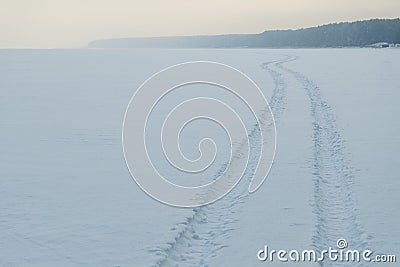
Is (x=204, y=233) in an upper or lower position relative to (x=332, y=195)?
upper

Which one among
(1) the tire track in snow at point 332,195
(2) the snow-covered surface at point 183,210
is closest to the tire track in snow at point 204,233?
(2) the snow-covered surface at point 183,210

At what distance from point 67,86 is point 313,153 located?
15.3 meters

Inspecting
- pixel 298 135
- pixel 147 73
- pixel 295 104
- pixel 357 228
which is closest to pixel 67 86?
pixel 147 73

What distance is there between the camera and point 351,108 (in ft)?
49.2

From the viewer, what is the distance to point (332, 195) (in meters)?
6.49

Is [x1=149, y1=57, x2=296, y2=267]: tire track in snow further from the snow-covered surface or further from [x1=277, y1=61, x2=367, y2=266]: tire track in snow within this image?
[x1=277, y1=61, x2=367, y2=266]: tire track in snow

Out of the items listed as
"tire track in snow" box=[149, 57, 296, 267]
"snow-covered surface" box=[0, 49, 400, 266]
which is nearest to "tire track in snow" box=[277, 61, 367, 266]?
"snow-covered surface" box=[0, 49, 400, 266]

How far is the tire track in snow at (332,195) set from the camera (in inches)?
203

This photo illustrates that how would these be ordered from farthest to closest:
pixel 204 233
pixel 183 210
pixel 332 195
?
pixel 332 195
pixel 183 210
pixel 204 233

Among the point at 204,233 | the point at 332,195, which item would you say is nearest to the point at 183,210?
the point at 204,233

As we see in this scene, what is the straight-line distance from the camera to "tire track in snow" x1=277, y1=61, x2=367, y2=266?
16.9ft

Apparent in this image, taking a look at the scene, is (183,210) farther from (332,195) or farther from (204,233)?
(332,195)

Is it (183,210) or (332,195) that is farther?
(332,195)

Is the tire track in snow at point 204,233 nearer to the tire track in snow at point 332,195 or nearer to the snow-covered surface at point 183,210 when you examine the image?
the snow-covered surface at point 183,210
